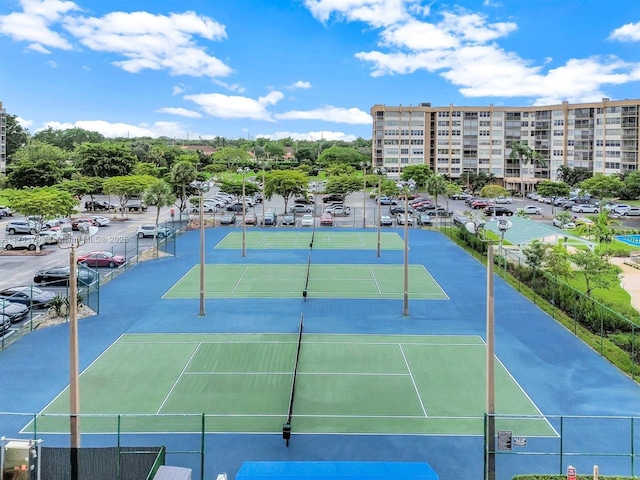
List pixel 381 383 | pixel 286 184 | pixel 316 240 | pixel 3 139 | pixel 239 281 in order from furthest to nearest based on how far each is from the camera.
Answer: pixel 3 139
pixel 286 184
pixel 316 240
pixel 239 281
pixel 381 383

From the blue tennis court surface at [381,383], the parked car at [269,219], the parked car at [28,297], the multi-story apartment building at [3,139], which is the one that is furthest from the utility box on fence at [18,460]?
the multi-story apartment building at [3,139]

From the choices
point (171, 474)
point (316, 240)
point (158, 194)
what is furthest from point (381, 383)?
point (158, 194)

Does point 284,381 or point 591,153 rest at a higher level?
point 591,153

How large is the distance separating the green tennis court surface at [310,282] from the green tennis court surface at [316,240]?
28.1 feet

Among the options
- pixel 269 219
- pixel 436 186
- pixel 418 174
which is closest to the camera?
pixel 269 219

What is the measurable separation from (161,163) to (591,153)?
79664 mm

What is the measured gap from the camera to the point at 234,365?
20.4 m

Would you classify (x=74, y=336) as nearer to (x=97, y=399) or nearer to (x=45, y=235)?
(x=97, y=399)

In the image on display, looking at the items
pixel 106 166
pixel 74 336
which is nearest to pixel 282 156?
pixel 106 166

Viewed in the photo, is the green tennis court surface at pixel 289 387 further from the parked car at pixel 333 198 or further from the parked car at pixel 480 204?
the parked car at pixel 333 198

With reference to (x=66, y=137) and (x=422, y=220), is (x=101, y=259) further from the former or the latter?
(x=66, y=137)

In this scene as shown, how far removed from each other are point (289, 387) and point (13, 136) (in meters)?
128


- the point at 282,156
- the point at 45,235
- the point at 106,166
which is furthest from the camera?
the point at 282,156

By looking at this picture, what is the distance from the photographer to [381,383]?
1881cm
